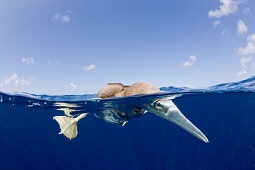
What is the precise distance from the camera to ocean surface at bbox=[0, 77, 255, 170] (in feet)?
52.3

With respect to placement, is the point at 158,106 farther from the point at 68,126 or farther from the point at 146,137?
the point at 146,137

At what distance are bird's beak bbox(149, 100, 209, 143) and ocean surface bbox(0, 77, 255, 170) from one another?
9439 mm

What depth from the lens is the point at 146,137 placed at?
72.1 ft

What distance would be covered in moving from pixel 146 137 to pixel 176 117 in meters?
19.5

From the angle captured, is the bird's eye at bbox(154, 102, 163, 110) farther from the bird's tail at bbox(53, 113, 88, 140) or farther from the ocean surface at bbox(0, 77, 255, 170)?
the ocean surface at bbox(0, 77, 255, 170)

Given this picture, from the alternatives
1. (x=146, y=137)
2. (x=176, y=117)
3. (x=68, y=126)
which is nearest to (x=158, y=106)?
(x=176, y=117)

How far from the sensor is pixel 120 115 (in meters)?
5.71

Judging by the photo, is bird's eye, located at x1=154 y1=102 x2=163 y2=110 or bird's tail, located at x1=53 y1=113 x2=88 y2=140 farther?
bird's tail, located at x1=53 y1=113 x2=88 y2=140

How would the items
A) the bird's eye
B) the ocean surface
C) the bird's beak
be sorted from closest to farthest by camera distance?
the bird's beak → the bird's eye → the ocean surface

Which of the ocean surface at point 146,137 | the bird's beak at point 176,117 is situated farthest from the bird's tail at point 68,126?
the ocean surface at point 146,137

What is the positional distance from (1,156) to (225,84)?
24.3 meters

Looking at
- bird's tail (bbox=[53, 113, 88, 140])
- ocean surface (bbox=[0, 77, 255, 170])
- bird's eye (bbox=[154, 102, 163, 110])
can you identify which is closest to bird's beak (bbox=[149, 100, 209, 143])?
bird's eye (bbox=[154, 102, 163, 110])

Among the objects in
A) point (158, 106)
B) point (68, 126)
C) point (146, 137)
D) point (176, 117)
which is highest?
point (158, 106)

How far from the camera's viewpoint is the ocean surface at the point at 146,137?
15945mm
